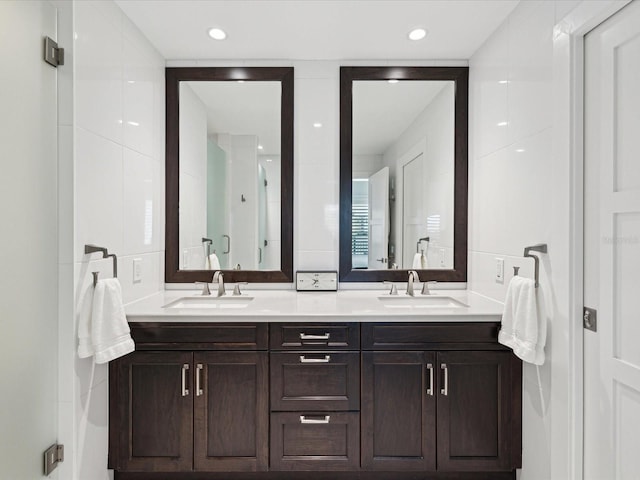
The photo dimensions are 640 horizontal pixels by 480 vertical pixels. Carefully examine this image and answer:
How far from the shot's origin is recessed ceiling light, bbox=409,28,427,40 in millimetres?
2064

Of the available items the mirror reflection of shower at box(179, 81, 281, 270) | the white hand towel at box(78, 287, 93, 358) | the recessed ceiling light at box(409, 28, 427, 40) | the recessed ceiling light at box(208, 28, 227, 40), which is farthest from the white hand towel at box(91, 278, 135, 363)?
the recessed ceiling light at box(409, 28, 427, 40)

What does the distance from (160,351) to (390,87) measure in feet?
6.38

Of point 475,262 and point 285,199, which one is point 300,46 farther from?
point 475,262

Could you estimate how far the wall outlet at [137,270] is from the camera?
2.04m

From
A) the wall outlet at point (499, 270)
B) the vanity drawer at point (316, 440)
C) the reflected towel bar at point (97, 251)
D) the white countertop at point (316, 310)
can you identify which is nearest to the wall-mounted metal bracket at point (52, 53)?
the reflected towel bar at point (97, 251)

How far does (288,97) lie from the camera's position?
2396mm

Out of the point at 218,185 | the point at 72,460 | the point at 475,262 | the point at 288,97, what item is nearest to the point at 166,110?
the point at 218,185

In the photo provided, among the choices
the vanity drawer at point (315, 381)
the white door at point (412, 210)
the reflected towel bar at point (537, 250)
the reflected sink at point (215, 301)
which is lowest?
the vanity drawer at point (315, 381)

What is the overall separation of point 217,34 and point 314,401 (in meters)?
1.92

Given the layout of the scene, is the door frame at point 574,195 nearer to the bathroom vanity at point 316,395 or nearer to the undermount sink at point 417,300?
the bathroom vanity at point 316,395

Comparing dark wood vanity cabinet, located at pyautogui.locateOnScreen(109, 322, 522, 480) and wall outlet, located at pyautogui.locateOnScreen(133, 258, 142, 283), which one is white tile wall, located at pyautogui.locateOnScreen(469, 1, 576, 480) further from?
wall outlet, located at pyautogui.locateOnScreen(133, 258, 142, 283)

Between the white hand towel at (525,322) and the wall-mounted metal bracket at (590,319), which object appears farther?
the white hand towel at (525,322)

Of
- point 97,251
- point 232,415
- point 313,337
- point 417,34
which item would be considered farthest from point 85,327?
point 417,34

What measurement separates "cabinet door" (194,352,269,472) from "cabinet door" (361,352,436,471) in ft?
1.53
